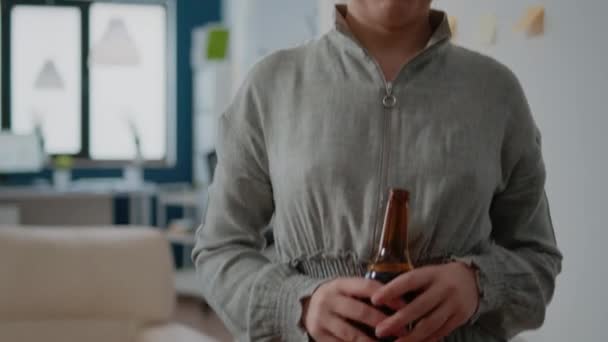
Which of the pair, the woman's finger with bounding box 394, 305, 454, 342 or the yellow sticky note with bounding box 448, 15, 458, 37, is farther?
the yellow sticky note with bounding box 448, 15, 458, 37

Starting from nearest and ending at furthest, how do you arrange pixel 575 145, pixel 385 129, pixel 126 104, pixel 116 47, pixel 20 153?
pixel 385 129 → pixel 575 145 → pixel 116 47 → pixel 20 153 → pixel 126 104

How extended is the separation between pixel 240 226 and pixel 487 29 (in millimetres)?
968

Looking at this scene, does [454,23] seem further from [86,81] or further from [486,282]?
[86,81]

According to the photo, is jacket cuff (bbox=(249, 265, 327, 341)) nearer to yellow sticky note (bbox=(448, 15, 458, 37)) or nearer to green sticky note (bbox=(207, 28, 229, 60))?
yellow sticky note (bbox=(448, 15, 458, 37))

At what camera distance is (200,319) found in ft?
18.3

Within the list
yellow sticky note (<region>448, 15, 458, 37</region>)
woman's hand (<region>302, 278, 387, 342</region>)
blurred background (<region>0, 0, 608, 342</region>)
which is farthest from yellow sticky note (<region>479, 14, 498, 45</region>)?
blurred background (<region>0, 0, 608, 342</region>)

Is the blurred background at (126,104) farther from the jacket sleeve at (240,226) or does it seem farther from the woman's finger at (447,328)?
the woman's finger at (447,328)

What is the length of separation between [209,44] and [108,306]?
4123mm

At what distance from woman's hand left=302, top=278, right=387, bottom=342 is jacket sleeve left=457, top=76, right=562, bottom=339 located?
0.15 metres

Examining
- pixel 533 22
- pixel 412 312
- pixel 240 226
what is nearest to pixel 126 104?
pixel 533 22

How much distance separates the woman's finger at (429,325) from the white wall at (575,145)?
2.58 feet

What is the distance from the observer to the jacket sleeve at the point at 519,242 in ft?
2.77

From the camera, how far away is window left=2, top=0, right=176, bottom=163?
6551 millimetres

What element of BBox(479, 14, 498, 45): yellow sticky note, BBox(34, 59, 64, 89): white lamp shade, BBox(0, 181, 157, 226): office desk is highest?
BBox(479, 14, 498, 45): yellow sticky note
